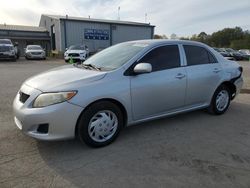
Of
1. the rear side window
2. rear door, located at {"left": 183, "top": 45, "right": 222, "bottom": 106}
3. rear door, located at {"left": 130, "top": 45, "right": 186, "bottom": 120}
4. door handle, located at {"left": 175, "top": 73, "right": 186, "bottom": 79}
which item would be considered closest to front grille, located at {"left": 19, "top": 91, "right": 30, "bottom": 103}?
rear door, located at {"left": 130, "top": 45, "right": 186, "bottom": 120}

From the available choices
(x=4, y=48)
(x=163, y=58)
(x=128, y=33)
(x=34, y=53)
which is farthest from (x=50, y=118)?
(x=128, y=33)

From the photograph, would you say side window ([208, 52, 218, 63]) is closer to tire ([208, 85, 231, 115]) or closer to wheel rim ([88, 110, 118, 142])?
tire ([208, 85, 231, 115])

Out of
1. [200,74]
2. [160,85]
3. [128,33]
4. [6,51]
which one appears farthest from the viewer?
[128,33]

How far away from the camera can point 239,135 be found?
4.40 metres

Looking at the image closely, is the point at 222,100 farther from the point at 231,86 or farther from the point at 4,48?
the point at 4,48

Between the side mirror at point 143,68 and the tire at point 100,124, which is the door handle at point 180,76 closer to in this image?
the side mirror at point 143,68

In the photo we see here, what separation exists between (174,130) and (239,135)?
3.70 feet

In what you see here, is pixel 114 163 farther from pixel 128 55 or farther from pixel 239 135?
pixel 239 135

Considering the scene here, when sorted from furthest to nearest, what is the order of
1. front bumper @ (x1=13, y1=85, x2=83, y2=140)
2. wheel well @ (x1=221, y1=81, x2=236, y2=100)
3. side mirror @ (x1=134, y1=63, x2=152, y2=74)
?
wheel well @ (x1=221, y1=81, x2=236, y2=100) < side mirror @ (x1=134, y1=63, x2=152, y2=74) < front bumper @ (x1=13, y1=85, x2=83, y2=140)

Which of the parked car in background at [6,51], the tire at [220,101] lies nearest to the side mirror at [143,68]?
the tire at [220,101]

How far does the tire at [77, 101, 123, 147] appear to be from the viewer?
354 cm

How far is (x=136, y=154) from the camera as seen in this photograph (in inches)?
141

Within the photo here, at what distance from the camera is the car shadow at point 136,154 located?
3.01m

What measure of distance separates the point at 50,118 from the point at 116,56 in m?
1.71
